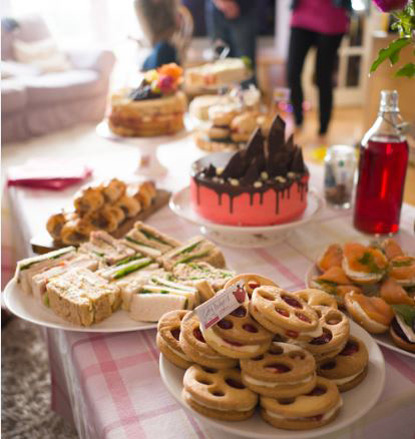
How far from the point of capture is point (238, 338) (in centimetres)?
71

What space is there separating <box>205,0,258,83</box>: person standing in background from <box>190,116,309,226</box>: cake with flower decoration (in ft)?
11.4

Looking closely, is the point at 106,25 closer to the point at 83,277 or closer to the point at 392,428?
the point at 83,277

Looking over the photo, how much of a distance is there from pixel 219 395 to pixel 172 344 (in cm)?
11

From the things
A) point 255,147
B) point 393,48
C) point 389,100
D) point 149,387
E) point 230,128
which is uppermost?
point 393,48

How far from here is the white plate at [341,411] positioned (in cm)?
68

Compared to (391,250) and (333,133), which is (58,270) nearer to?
(391,250)

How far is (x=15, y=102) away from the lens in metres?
4.21

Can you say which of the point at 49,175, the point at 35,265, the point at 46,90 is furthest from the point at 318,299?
the point at 46,90

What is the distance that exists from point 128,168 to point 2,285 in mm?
582

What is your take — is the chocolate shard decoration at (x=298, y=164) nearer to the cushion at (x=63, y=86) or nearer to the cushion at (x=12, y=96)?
the cushion at (x=12, y=96)

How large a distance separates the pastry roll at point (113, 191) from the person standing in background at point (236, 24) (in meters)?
3.41

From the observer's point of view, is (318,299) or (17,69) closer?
(318,299)

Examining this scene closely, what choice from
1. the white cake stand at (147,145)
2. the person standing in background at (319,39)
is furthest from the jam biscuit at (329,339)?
the person standing in background at (319,39)

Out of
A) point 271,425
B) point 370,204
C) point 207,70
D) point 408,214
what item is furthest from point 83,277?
point 207,70
